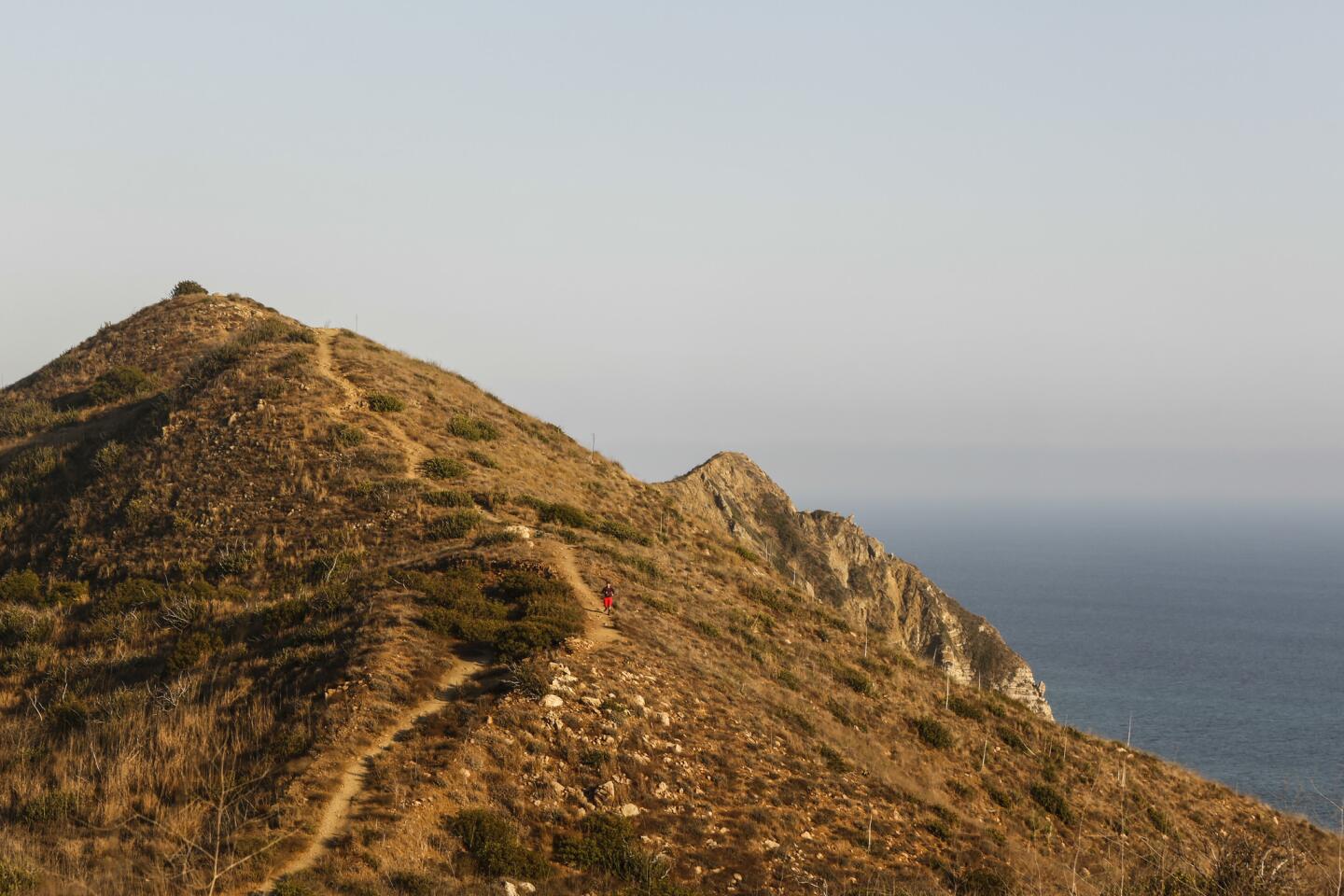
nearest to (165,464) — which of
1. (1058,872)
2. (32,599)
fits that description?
(32,599)

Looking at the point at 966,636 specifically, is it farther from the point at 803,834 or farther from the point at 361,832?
the point at 361,832

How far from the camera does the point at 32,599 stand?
31281 mm

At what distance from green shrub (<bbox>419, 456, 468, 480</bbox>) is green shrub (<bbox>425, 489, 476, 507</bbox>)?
2.56 meters

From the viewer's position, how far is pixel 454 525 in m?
32.9

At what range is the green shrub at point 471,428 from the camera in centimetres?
4528

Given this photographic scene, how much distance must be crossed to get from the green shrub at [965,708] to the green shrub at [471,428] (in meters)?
27.6

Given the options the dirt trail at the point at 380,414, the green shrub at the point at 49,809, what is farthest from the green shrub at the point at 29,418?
the green shrub at the point at 49,809

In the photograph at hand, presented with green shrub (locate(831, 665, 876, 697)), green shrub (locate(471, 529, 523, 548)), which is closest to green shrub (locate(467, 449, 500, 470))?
green shrub (locate(471, 529, 523, 548))

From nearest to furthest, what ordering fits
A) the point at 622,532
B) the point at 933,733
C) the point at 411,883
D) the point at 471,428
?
the point at 411,883, the point at 933,733, the point at 622,532, the point at 471,428

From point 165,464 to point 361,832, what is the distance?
1167 inches

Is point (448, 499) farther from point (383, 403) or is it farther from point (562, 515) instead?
point (383, 403)

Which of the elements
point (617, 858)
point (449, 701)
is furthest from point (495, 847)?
point (449, 701)

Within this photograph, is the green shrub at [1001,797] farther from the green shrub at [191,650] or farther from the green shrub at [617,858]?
the green shrub at [191,650]

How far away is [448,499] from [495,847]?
71.1 feet
